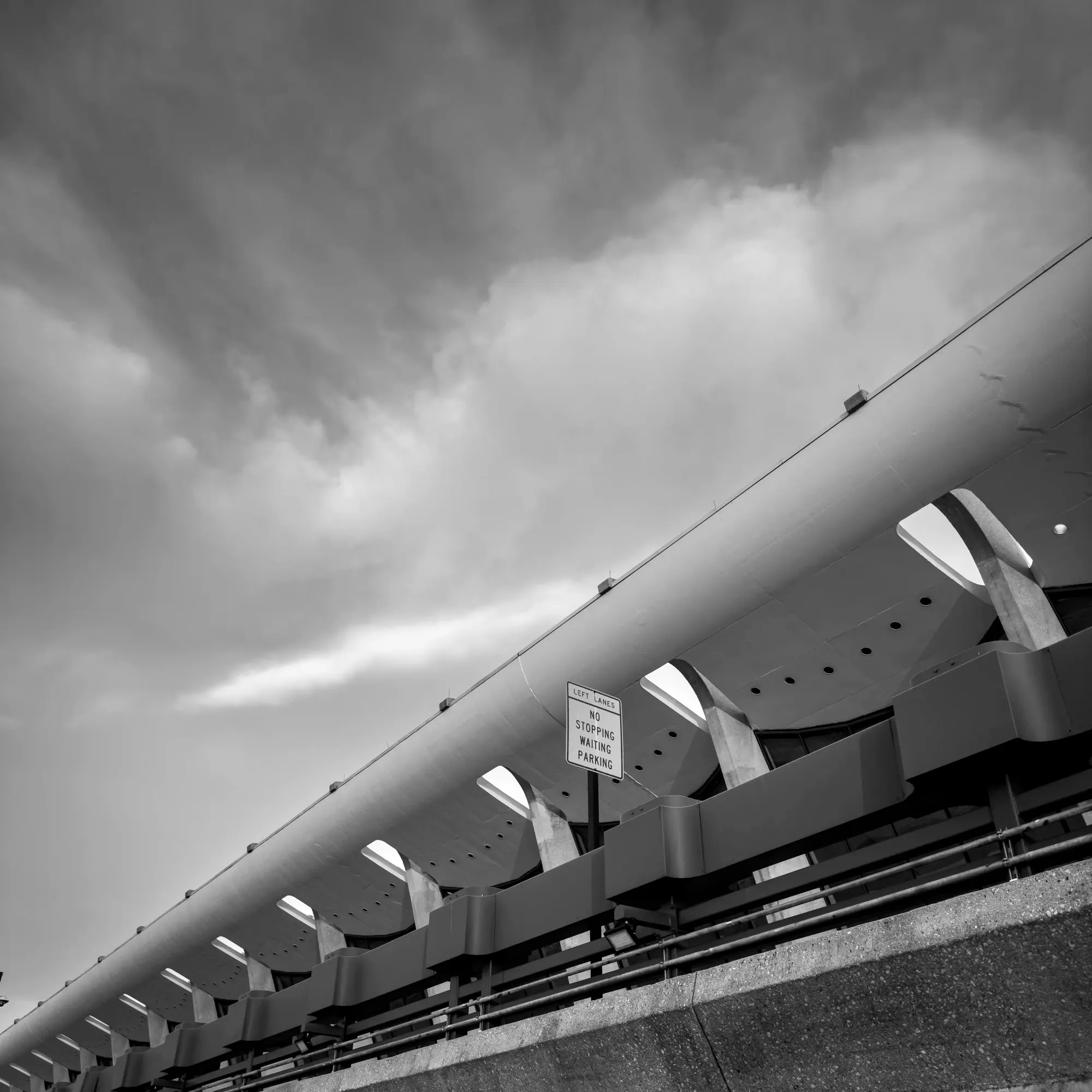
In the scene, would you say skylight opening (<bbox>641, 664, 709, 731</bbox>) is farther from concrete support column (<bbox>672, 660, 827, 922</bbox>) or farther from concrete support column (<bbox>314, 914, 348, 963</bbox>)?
concrete support column (<bbox>314, 914, 348, 963</bbox>)

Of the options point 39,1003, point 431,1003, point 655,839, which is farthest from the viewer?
point 39,1003

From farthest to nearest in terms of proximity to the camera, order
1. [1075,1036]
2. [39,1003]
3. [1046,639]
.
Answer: [39,1003], [1046,639], [1075,1036]

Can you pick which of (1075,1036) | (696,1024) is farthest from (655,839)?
(1075,1036)

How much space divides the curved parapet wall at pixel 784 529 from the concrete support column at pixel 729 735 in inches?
47.6

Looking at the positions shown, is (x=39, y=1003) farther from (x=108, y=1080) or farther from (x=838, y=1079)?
(x=838, y=1079)

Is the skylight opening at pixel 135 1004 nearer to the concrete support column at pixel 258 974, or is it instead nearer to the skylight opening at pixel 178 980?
the skylight opening at pixel 178 980

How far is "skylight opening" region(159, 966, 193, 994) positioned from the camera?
130ft

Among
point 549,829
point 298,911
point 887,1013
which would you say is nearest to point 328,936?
point 298,911

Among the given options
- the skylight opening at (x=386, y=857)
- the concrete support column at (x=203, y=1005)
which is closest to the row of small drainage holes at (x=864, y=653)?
the skylight opening at (x=386, y=857)

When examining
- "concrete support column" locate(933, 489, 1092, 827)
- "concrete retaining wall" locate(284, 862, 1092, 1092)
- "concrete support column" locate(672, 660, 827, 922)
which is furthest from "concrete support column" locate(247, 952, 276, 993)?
"concrete retaining wall" locate(284, 862, 1092, 1092)

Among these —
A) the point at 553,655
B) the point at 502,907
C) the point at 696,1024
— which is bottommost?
the point at 696,1024

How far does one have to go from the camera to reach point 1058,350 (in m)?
13.9

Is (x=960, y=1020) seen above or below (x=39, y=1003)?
below

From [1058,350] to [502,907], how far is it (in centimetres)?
1123
